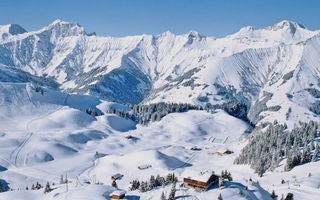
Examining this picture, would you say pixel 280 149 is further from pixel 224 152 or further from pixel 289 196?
pixel 289 196

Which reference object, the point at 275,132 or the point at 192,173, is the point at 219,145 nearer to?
the point at 275,132

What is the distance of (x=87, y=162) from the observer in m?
143

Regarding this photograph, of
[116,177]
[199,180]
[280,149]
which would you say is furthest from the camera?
[280,149]

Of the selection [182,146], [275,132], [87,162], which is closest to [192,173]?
[87,162]

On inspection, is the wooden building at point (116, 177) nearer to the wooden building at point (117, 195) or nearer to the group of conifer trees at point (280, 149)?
the wooden building at point (117, 195)

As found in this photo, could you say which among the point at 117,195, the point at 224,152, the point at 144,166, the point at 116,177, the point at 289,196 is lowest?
the point at 116,177

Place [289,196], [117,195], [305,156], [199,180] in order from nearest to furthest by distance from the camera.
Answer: [117,195], [199,180], [289,196], [305,156]

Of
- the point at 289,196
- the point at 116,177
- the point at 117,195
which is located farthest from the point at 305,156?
the point at 117,195

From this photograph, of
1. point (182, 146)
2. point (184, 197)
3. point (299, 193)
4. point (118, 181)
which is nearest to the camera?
point (184, 197)

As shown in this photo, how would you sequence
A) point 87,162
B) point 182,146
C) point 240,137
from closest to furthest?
point 87,162
point 182,146
point 240,137

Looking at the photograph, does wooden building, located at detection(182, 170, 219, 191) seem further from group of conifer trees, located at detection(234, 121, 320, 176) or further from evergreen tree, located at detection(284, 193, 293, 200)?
group of conifer trees, located at detection(234, 121, 320, 176)

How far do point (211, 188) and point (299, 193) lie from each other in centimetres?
2210

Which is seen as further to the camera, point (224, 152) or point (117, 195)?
point (224, 152)


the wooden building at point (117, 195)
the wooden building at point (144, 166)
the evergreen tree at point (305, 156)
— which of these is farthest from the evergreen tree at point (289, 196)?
the wooden building at point (144, 166)
